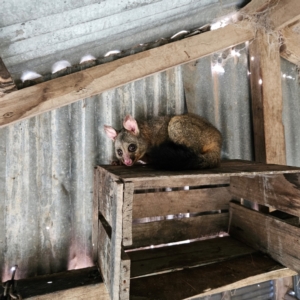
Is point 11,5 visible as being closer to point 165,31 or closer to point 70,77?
point 70,77

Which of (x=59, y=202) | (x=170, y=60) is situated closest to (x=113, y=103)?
(x=170, y=60)

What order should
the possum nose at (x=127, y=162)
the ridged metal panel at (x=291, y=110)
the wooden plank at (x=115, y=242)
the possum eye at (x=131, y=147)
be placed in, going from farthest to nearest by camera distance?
the ridged metal panel at (x=291, y=110) < the possum eye at (x=131, y=147) < the possum nose at (x=127, y=162) < the wooden plank at (x=115, y=242)

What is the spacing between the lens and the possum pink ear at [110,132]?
2148mm

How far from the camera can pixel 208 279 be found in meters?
1.75

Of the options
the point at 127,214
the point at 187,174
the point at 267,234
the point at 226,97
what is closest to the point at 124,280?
the point at 127,214

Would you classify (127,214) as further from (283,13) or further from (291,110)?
(291,110)

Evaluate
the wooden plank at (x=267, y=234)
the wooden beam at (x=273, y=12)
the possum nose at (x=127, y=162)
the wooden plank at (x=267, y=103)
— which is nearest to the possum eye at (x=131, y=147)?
the possum nose at (x=127, y=162)

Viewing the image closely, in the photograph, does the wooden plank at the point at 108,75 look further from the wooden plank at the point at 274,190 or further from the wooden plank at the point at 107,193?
the wooden plank at the point at 274,190

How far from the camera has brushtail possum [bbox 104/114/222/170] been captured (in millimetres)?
1931

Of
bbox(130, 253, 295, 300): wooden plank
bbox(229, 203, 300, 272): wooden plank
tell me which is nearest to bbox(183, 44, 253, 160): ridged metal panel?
bbox(229, 203, 300, 272): wooden plank

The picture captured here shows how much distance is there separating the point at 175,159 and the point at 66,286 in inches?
45.3

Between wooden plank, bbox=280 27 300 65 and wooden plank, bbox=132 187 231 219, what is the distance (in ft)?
5.87

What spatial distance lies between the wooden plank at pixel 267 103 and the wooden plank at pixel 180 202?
62 cm

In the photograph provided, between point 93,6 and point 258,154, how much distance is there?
6.93ft
